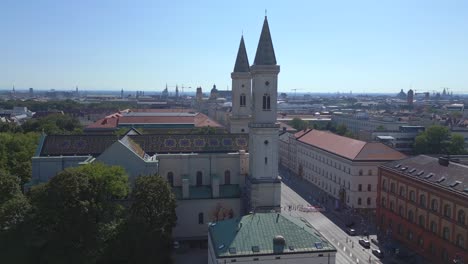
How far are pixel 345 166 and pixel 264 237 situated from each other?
5008 cm

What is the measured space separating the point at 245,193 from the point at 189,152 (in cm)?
1380

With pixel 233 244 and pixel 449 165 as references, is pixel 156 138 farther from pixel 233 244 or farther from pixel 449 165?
pixel 449 165

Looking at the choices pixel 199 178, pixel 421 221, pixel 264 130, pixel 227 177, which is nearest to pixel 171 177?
pixel 199 178

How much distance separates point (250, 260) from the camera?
47.5m

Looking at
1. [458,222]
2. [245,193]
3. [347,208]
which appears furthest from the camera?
[347,208]

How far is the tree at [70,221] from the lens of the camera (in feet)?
176

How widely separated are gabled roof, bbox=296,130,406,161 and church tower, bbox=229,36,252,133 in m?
23.5

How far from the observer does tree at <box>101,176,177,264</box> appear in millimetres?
55219

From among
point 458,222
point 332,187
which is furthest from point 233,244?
point 332,187

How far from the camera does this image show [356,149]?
316 feet

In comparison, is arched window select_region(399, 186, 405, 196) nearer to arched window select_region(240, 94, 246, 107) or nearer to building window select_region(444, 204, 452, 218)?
building window select_region(444, 204, 452, 218)

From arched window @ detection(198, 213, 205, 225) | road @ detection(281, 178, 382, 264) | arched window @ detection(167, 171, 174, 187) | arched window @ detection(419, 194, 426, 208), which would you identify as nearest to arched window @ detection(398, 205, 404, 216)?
arched window @ detection(419, 194, 426, 208)

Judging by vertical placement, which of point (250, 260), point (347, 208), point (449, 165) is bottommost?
point (347, 208)

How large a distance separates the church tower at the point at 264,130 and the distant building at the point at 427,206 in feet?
70.3
